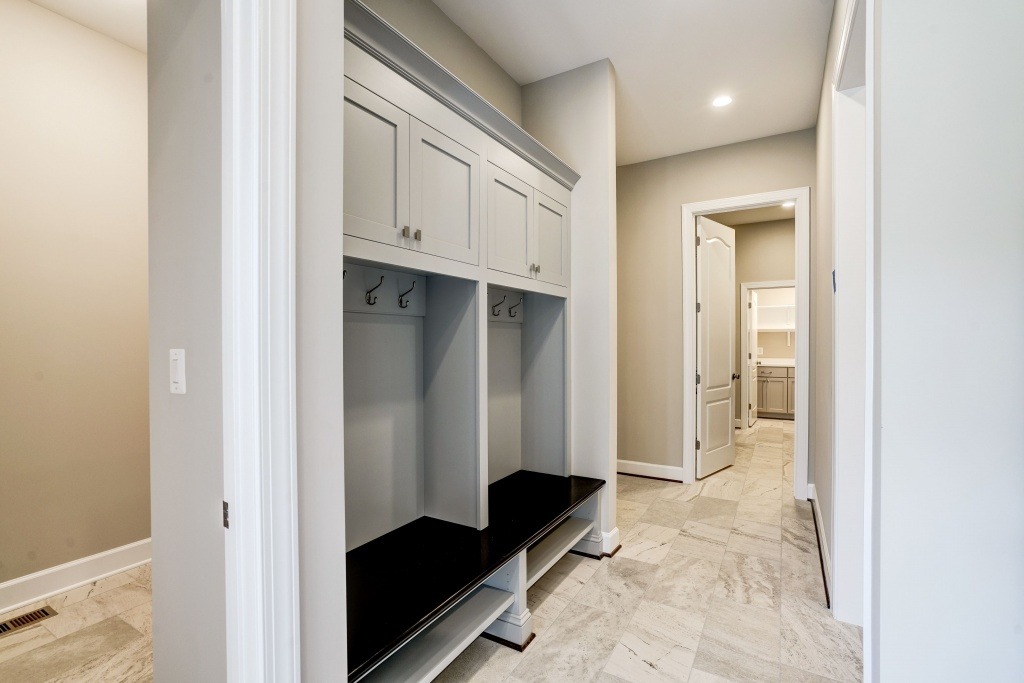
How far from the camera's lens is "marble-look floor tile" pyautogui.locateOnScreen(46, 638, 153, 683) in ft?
5.64

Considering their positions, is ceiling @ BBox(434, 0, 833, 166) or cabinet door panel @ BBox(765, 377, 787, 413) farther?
cabinet door panel @ BBox(765, 377, 787, 413)

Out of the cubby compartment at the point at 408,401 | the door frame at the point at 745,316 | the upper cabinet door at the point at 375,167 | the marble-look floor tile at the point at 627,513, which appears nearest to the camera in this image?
the upper cabinet door at the point at 375,167

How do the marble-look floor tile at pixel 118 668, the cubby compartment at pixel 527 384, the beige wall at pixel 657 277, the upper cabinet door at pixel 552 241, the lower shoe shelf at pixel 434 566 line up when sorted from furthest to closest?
1. the beige wall at pixel 657 277
2. the cubby compartment at pixel 527 384
3. the upper cabinet door at pixel 552 241
4. the marble-look floor tile at pixel 118 668
5. the lower shoe shelf at pixel 434 566

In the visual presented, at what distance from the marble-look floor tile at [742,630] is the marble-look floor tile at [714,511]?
1053mm

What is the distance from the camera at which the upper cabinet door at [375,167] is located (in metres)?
1.46

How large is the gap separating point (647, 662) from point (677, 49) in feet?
10.3

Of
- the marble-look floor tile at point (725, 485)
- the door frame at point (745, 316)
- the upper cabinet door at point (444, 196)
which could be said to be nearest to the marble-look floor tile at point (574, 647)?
the upper cabinet door at point (444, 196)

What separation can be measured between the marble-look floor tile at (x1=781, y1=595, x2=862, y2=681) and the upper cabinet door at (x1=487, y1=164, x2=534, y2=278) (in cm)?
201

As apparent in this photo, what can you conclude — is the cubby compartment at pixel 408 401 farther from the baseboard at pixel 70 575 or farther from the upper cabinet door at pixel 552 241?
the baseboard at pixel 70 575

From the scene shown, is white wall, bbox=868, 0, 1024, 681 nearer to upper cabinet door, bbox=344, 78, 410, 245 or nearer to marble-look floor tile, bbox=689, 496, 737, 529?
upper cabinet door, bbox=344, 78, 410, 245

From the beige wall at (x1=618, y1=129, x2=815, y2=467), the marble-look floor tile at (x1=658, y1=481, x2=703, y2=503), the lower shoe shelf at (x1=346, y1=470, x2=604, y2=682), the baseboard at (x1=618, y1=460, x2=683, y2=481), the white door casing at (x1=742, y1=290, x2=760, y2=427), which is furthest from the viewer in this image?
the white door casing at (x1=742, y1=290, x2=760, y2=427)

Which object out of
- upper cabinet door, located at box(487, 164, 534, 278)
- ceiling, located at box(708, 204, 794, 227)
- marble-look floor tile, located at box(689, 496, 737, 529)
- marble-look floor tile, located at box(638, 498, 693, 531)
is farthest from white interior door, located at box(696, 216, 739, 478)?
upper cabinet door, located at box(487, 164, 534, 278)

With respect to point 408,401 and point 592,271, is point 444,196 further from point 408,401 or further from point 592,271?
point 592,271

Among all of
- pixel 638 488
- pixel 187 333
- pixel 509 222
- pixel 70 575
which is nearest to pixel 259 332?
pixel 187 333
